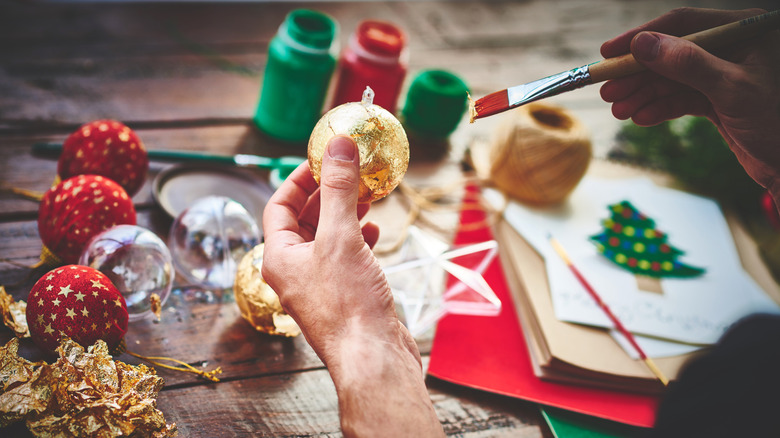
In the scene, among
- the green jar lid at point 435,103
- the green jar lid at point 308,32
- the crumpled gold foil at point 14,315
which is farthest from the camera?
the green jar lid at point 435,103

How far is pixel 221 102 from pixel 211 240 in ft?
1.69

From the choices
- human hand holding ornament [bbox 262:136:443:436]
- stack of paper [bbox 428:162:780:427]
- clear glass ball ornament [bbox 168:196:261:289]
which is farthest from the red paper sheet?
clear glass ball ornament [bbox 168:196:261:289]

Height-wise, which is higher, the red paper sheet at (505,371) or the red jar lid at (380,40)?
the red jar lid at (380,40)

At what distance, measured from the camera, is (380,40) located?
3.68 ft

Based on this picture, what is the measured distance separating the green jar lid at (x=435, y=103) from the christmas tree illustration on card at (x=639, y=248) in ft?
1.25

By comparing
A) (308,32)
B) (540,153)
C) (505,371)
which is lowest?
(505,371)

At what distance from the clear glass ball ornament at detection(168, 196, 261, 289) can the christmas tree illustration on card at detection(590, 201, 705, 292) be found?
667mm

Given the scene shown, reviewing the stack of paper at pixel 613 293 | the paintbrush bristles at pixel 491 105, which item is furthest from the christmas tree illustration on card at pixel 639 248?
the paintbrush bristles at pixel 491 105

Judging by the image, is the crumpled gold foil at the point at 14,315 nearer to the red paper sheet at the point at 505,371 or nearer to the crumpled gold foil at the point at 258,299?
the crumpled gold foil at the point at 258,299

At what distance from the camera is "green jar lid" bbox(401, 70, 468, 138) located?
118 cm

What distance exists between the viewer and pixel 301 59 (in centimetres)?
104

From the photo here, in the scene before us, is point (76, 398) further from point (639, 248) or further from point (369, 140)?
point (639, 248)

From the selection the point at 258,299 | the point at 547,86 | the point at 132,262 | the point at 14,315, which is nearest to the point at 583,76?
the point at 547,86

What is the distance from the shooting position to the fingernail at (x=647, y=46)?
688 mm
